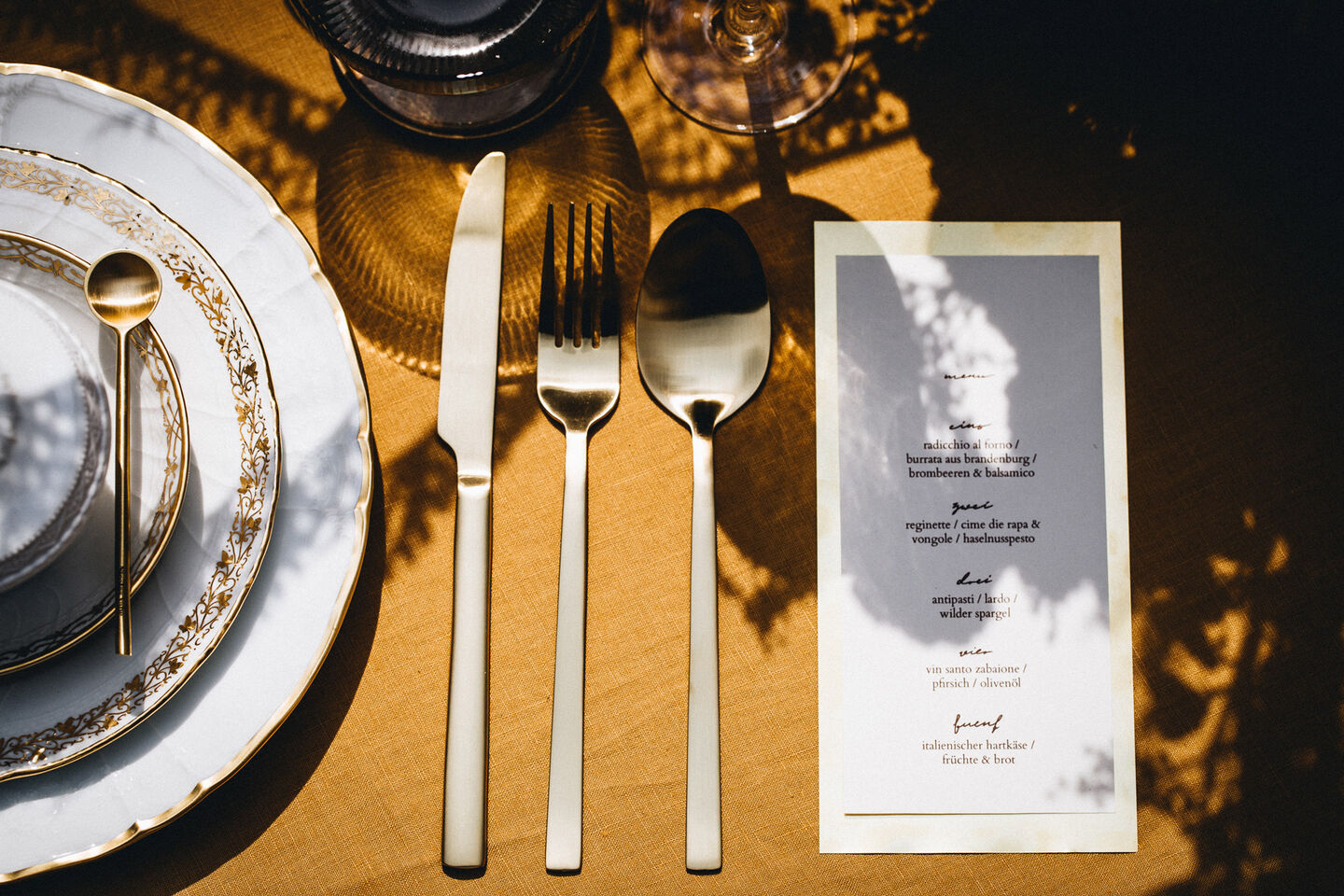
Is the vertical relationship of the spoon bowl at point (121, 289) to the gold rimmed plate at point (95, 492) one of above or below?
above

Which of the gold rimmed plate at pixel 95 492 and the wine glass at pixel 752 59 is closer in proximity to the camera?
the gold rimmed plate at pixel 95 492

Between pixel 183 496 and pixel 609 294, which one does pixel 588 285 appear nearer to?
pixel 609 294

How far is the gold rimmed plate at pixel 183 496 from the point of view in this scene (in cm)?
50

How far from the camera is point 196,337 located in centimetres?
53

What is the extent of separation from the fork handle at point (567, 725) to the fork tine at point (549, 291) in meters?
0.14

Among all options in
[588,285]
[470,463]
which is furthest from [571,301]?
[470,463]

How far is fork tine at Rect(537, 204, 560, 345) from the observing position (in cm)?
58

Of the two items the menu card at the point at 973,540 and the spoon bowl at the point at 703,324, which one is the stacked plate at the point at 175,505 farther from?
the menu card at the point at 973,540

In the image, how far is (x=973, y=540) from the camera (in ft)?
1.97

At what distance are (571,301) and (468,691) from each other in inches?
10.6

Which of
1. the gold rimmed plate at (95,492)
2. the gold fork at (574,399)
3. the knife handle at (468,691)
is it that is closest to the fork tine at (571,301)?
the gold fork at (574,399)

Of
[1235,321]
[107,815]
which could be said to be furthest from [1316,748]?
[107,815]

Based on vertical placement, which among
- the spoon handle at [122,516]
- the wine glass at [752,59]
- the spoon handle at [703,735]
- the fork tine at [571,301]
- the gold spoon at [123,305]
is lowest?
the spoon handle at [703,735]

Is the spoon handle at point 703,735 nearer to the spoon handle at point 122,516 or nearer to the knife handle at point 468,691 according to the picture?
the knife handle at point 468,691
